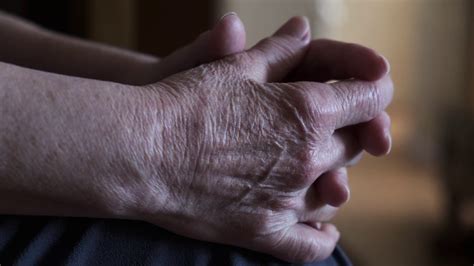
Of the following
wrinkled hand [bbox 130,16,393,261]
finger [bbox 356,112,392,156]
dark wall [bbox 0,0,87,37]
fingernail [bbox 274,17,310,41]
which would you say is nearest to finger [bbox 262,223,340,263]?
wrinkled hand [bbox 130,16,393,261]

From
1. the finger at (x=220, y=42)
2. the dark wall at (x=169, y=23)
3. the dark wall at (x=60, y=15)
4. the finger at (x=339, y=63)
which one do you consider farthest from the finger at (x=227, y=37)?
the dark wall at (x=60, y=15)

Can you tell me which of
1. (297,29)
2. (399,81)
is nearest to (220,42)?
(297,29)

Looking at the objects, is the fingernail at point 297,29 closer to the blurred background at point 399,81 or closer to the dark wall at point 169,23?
the blurred background at point 399,81

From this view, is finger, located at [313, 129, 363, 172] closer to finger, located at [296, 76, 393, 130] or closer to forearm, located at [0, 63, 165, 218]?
finger, located at [296, 76, 393, 130]

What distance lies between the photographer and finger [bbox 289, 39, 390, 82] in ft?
2.10

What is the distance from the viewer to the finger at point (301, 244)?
596mm

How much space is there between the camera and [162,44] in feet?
7.89

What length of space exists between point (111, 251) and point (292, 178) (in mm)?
178

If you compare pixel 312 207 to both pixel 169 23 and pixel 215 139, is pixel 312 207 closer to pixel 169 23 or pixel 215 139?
pixel 215 139

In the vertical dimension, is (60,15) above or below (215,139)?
below

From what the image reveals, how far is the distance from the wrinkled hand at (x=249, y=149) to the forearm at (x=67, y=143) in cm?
2

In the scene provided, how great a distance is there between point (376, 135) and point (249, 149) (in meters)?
0.17

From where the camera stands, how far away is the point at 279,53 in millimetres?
650

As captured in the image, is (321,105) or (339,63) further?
(339,63)
